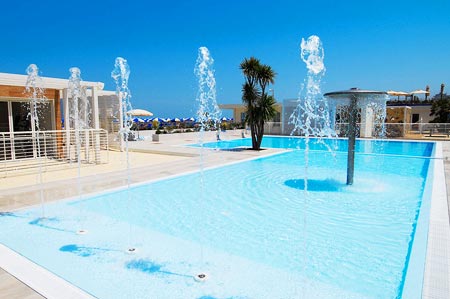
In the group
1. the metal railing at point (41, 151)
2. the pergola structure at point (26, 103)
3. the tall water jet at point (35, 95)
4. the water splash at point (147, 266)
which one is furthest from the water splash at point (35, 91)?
the water splash at point (147, 266)

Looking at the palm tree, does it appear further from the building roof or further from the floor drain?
the floor drain

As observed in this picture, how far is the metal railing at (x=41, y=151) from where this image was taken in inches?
475

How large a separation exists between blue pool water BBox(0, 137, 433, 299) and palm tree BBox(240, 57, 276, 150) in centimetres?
915

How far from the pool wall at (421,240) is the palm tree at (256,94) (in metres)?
9.98

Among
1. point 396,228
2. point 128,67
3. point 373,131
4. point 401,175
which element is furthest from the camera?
point 373,131

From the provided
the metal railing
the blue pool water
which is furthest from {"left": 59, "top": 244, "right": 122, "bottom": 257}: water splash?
the metal railing

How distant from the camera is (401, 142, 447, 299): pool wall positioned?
3932 millimetres

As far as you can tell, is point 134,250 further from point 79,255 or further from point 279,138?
point 279,138

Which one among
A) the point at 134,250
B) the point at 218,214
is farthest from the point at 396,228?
the point at 134,250

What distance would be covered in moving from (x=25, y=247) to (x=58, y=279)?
1.63 meters

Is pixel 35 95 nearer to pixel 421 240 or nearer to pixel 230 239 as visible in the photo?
pixel 230 239

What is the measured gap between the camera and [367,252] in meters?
5.26

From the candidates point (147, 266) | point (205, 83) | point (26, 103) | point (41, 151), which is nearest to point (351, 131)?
point (205, 83)

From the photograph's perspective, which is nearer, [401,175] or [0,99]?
[401,175]
